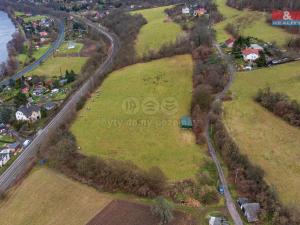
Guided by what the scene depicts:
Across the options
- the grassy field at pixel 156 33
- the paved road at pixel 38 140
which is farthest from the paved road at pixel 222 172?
the grassy field at pixel 156 33

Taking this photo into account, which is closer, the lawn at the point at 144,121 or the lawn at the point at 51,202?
the lawn at the point at 51,202

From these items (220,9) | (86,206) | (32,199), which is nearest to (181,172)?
(86,206)

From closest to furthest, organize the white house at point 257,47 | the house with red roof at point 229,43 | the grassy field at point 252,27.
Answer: the white house at point 257,47
the house with red roof at point 229,43
the grassy field at point 252,27

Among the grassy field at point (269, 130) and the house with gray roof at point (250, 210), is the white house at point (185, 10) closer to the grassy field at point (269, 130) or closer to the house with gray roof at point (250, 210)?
the grassy field at point (269, 130)

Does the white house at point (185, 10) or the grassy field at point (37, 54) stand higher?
the white house at point (185, 10)

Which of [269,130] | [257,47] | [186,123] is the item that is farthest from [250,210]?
[257,47]

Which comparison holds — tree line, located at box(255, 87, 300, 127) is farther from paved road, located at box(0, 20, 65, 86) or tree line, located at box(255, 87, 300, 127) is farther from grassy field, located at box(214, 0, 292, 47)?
paved road, located at box(0, 20, 65, 86)

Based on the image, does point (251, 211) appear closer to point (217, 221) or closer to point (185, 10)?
point (217, 221)
